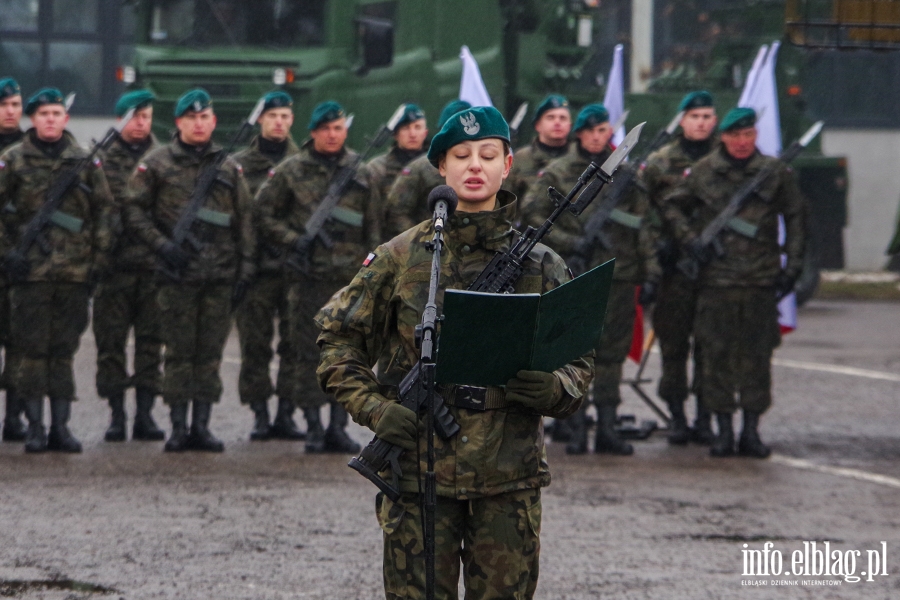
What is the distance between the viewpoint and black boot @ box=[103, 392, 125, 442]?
10195 mm

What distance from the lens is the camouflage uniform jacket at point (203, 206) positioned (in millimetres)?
9852

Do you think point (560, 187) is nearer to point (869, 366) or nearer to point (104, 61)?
point (869, 366)

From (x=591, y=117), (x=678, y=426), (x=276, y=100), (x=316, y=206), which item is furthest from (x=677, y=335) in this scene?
(x=276, y=100)

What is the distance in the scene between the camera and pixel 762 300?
10.0 meters

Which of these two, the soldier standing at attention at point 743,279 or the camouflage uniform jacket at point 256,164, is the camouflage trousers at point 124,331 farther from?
the soldier standing at attention at point 743,279

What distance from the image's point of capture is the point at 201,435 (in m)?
9.82

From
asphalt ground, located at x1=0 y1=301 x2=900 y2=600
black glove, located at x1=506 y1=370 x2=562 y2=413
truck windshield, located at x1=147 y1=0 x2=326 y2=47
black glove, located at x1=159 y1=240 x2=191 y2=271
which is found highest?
truck windshield, located at x1=147 y1=0 x2=326 y2=47

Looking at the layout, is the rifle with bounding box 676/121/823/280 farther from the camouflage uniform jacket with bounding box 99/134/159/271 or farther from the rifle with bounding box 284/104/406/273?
the camouflage uniform jacket with bounding box 99/134/159/271

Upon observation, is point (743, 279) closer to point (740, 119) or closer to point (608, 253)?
point (608, 253)

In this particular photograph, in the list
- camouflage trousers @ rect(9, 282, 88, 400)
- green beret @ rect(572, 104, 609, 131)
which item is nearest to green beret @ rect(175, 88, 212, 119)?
camouflage trousers @ rect(9, 282, 88, 400)

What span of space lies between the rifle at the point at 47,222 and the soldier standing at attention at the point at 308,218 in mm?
1128

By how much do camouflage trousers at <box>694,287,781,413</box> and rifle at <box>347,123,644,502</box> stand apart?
18.6ft

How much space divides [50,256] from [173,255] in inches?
27.4

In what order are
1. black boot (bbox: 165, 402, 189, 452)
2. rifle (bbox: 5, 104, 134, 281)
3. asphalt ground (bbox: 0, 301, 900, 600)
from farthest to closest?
black boot (bbox: 165, 402, 189, 452)
rifle (bbox: 5, 104, 134, 281)
asphalt ground (bbox: 0, 301, 900, 600)
